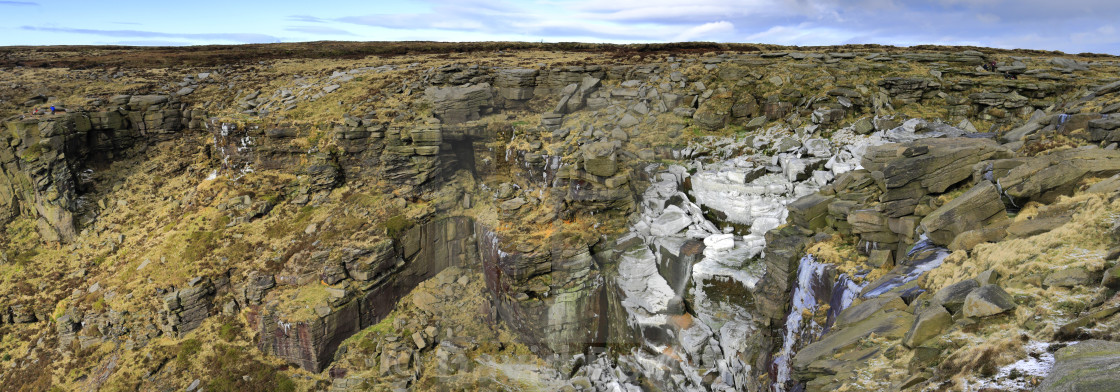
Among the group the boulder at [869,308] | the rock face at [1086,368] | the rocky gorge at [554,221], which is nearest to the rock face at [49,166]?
the rocky gorge at [554,221]

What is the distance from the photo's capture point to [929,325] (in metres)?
7.25

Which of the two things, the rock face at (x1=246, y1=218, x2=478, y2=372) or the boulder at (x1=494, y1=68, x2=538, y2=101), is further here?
the boulder at (x1=494, y1=68, x2=538, y2=101)

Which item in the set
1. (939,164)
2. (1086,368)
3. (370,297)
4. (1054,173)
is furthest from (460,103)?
(1086,368)

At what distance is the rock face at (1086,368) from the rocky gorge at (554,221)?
4.35 feet

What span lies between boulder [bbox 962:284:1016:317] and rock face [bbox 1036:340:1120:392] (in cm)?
115

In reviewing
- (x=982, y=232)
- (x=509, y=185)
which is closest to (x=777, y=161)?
(x=982, y=232)

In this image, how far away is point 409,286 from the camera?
70.8ft

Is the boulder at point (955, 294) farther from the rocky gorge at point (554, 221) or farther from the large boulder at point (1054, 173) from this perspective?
the large boulder at point (1054, 173)

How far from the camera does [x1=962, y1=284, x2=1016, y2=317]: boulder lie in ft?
→ 22.3

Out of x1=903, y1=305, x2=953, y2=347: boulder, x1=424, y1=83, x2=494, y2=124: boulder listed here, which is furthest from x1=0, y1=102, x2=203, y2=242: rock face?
x1=903, y1=305, x2=953, y2=347: boulder

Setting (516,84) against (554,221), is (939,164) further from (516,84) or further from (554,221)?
(516,84)

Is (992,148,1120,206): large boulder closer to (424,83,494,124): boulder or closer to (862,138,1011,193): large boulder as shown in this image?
(862,138,1011,193): large boulder

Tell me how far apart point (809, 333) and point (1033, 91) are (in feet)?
53.9

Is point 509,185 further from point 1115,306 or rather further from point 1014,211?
point 1115,306
